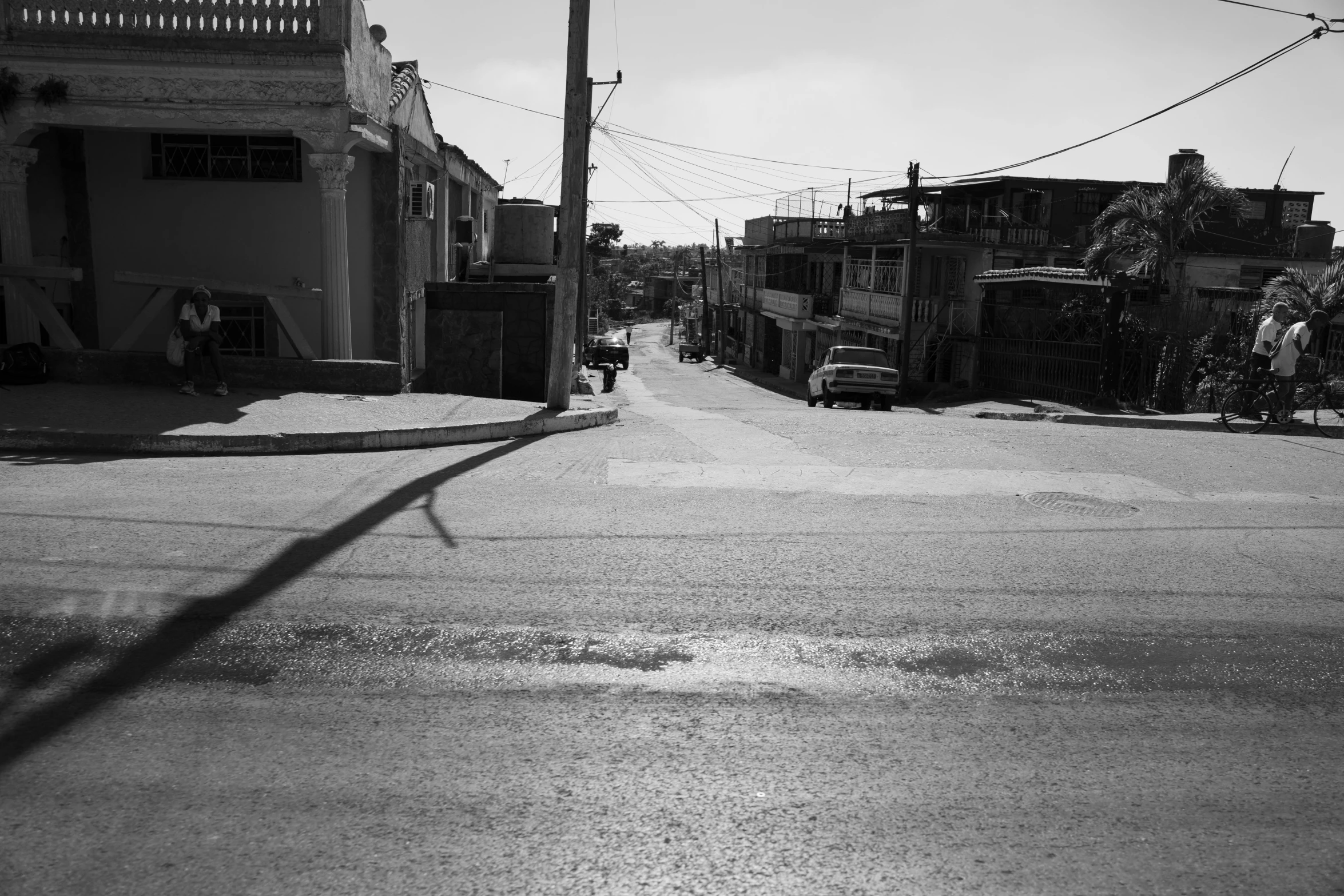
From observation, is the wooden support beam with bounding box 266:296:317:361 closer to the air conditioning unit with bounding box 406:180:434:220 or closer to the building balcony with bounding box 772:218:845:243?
the air conditioning unit with bounding box 406:180:434:220

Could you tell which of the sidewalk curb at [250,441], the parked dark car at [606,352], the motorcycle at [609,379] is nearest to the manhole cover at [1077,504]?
the sidewalk curb at [250,441]

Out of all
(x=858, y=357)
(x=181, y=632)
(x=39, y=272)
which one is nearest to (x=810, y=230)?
(x=858, y=357)

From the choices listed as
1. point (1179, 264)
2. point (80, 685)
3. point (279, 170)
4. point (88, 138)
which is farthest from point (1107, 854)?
point (1179, 264)

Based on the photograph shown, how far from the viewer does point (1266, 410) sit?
48.0ft

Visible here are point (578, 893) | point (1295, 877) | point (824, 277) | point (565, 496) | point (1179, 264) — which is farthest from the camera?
point (824, 277)

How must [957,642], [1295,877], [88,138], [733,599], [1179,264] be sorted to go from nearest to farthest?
[1295,877], [957,642], [733,599], [88,138], [1179,264]

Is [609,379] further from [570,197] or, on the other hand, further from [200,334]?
[200,334]

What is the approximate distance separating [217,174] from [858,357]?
16578 millimetres

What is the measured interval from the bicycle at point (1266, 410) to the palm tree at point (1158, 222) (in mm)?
10051

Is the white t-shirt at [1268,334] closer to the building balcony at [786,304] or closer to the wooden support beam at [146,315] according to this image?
the wooden support beam at [146,315]

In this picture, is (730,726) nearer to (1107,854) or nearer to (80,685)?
(1107,854)

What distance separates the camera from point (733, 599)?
6410 millimetres

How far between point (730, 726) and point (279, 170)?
13.3 m

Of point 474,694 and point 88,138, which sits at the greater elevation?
point 88,138
